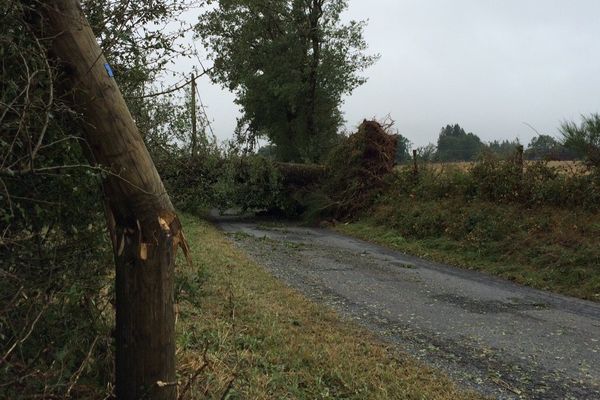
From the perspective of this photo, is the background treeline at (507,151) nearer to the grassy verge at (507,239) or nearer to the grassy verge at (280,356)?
the grassy verge at (507,239)

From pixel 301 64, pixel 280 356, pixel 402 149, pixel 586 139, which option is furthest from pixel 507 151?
pixel 301 64

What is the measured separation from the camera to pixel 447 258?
12.9 meters

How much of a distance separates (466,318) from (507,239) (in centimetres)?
595

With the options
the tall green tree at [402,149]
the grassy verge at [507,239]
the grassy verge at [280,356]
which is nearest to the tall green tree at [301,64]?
the tall green tree at [402,149]

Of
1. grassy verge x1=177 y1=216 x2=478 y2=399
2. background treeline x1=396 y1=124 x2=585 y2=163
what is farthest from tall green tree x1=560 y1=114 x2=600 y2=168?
grassy verge x1=177 y1=216 x2=478 y2=399

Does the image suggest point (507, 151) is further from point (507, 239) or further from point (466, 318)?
point (466, 318)

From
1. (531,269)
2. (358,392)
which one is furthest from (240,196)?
(358,392)

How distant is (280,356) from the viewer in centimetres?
485

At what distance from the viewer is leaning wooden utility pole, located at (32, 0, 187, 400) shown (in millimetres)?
2895

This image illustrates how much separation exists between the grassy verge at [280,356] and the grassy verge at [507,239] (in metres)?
5.71

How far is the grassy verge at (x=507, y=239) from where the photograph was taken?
10.2 meters

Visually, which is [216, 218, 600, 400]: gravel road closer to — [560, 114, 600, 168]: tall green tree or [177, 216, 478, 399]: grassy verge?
[177, 216, 478, 399]: grassy verge

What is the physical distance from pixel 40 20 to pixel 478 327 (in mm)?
6108

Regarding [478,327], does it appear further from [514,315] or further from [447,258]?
[447,258]
